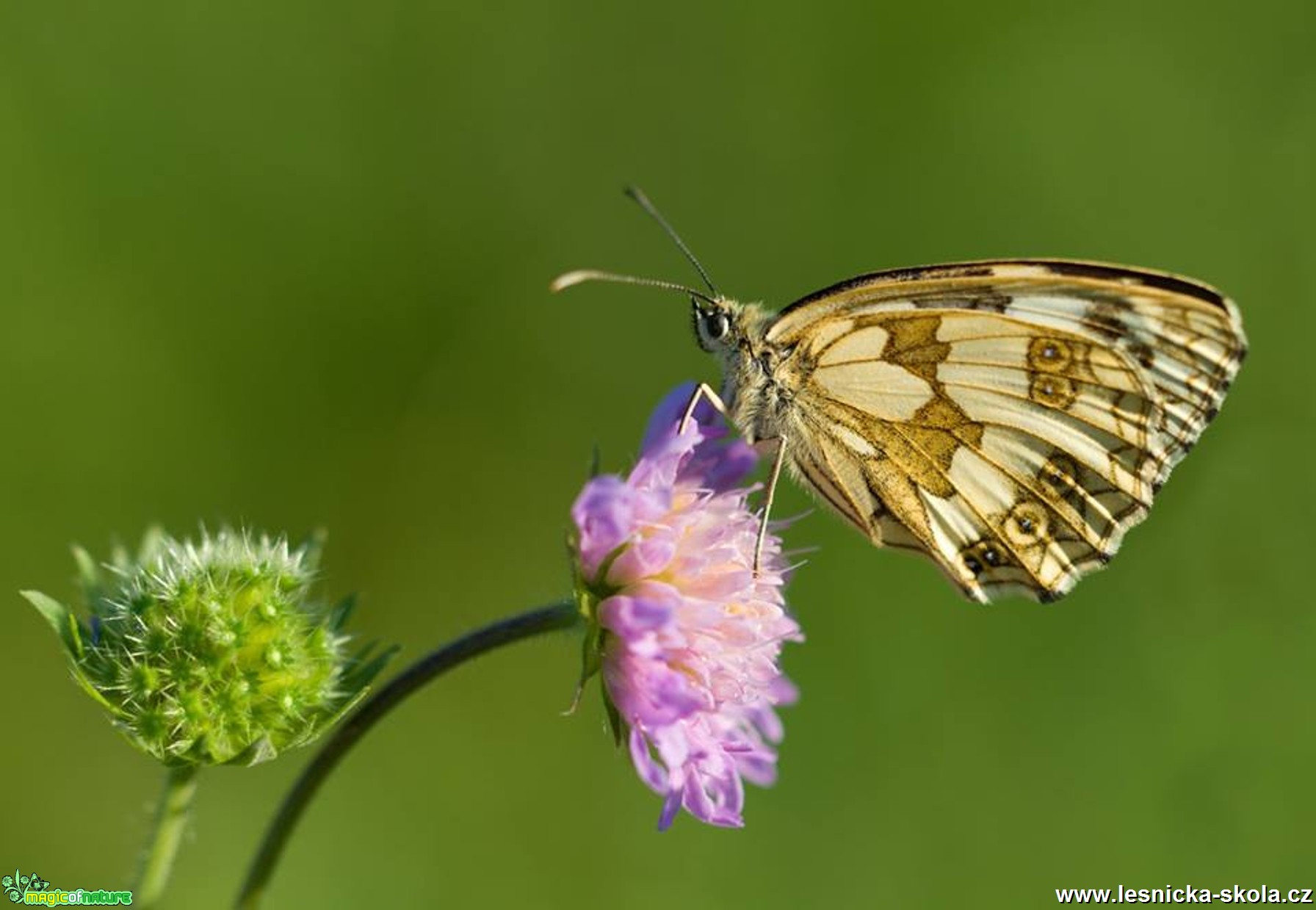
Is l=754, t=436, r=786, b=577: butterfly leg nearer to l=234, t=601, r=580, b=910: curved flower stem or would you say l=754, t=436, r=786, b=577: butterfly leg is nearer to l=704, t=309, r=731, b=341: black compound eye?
l=704, t=309, r=731, b=341: black compound eye

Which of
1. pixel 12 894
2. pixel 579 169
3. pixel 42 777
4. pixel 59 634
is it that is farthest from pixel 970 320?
pixel 42 777

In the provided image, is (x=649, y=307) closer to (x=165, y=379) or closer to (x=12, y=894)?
(x=165, y=379)

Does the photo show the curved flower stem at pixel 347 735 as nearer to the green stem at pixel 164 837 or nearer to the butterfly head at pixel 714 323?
the green stem at pixel 164 837

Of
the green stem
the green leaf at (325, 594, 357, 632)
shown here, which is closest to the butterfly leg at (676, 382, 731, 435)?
the green leaf at (325, 594, 357, 632)

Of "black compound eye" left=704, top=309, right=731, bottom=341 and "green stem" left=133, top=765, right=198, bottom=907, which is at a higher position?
"black compound eye" left=704, top=309, right=731, bottom=341

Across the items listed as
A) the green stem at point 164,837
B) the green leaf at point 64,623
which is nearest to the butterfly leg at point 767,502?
the green stem at point 164,837

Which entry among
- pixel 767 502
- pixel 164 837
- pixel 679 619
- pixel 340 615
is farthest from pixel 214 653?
pixel 767 502

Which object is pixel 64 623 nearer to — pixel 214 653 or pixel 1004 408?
pixel 214 653
